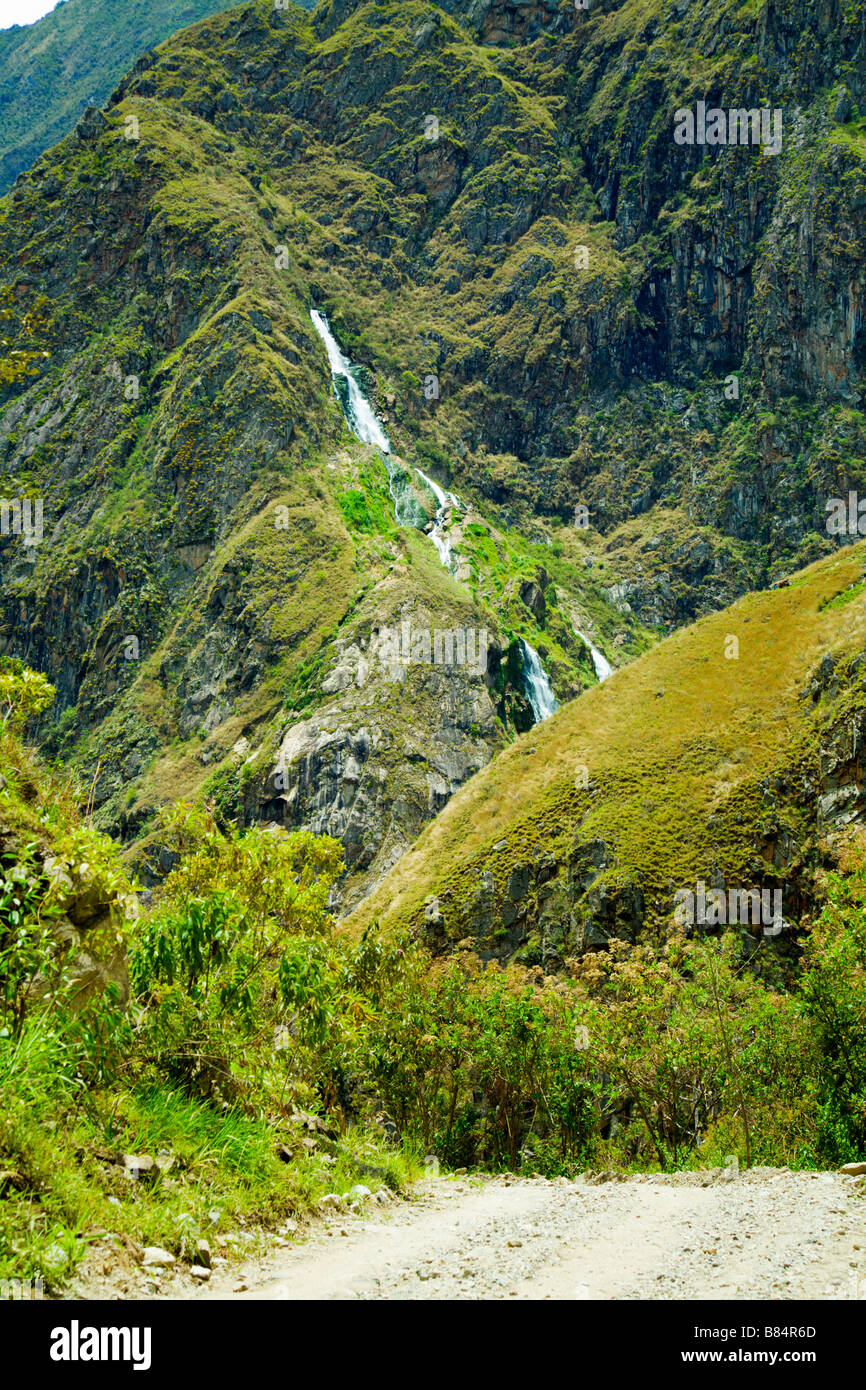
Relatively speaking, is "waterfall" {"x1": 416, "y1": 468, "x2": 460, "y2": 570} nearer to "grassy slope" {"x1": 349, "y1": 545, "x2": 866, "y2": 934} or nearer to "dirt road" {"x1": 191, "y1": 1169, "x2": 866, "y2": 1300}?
"grassy slope" {"x1": 349, "y1": 545, "x2": 866, "y2": 934}

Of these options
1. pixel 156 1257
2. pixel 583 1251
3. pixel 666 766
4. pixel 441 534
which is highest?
pixel 441 534

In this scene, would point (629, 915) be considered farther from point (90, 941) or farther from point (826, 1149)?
point (90, 941)

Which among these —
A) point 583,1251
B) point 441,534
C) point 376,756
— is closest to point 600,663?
point 441,534

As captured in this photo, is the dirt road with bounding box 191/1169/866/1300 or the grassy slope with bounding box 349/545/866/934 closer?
the dirt road with bounding box 191/1169/866/1300

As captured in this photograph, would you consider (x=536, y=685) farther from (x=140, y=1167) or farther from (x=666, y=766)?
(x=140, y=1167)

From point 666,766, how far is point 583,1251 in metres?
57.8

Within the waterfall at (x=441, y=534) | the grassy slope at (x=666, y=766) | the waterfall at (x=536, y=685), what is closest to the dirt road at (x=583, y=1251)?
the grassy slope at (x=666, y=766)

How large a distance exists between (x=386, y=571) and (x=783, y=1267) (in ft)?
467

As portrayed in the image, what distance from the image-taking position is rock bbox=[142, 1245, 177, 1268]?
9.04 m

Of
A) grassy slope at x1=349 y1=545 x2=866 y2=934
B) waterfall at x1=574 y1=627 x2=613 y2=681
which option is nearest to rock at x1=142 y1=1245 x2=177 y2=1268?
grassy slope at x1=349 y1=545 x2=866 y2=934

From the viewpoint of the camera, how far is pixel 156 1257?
907cm

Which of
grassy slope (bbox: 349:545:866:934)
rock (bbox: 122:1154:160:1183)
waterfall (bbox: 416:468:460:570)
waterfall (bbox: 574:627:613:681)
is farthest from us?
waterfall (bbox: 574:627:613:681)

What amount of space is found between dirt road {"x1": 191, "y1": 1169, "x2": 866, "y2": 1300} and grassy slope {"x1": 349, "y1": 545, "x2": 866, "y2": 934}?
43.2 meters

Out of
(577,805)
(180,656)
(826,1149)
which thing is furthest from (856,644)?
(180,656)
